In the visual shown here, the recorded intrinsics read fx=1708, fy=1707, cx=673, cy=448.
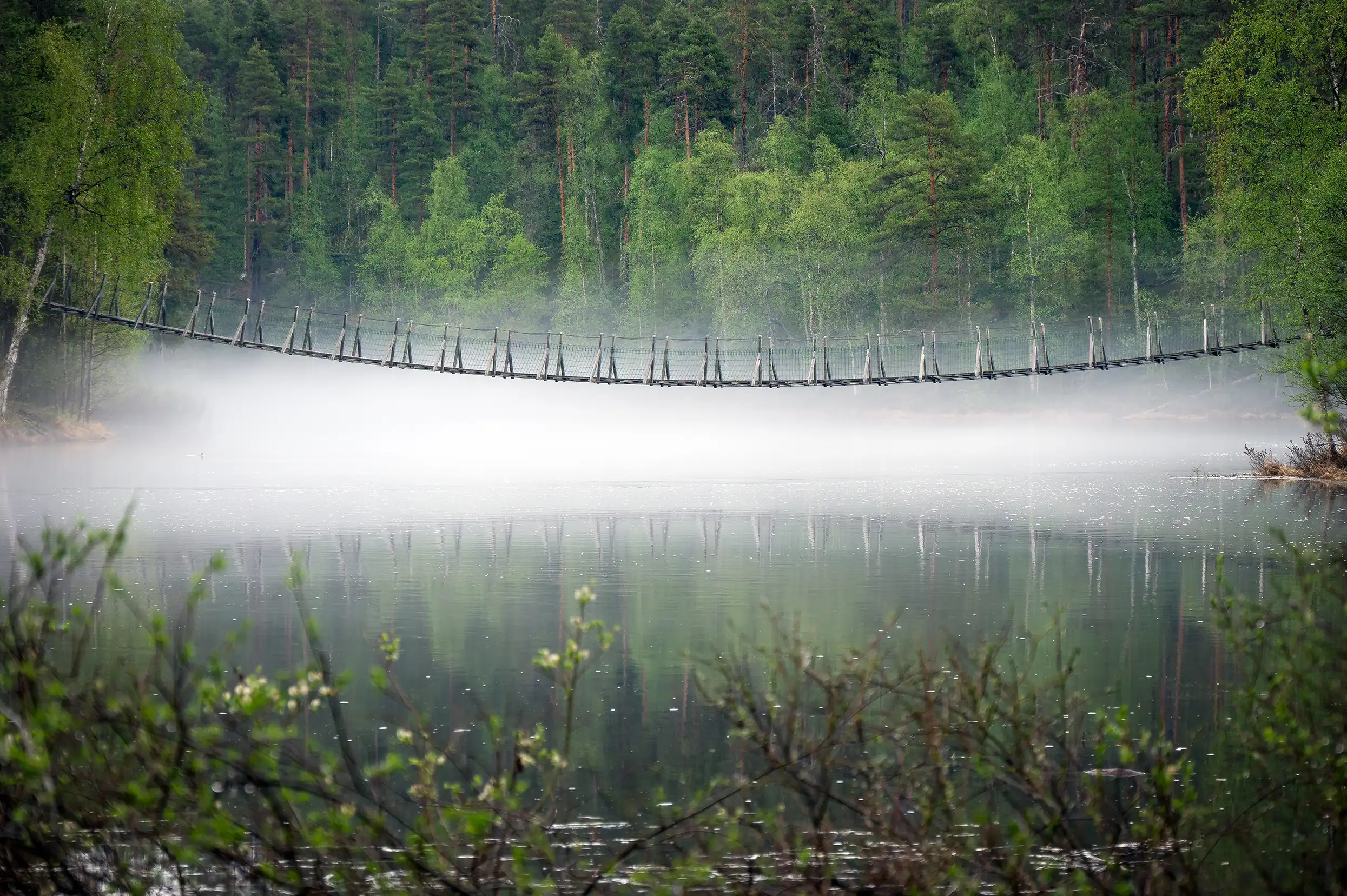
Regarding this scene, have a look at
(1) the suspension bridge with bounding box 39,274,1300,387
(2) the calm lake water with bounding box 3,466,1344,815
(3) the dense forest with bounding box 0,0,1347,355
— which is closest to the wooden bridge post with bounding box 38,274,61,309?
(1) the suspension bridge with bounding box 39,274,1300,387

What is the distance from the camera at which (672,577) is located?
15.7 m

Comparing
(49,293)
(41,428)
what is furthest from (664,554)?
(41,428)

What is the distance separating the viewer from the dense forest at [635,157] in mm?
36031

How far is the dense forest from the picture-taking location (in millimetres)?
36031

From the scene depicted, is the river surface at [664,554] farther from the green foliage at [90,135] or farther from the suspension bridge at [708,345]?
the green foliage at [90,135]

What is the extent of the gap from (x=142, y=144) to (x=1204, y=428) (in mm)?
30064

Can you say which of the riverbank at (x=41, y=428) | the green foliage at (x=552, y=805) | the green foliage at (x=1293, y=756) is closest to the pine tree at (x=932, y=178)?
the riverbank at (x=41, y=428)

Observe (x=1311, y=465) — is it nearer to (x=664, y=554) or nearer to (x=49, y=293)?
(x=664, y=554)

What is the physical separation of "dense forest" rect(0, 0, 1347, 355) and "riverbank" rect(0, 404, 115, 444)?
8.51 feet

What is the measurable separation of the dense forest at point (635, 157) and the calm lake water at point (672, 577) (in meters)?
12.3

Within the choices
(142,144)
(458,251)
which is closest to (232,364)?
(458,251)

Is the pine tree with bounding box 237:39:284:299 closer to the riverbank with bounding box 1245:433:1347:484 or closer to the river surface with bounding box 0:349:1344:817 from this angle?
the river surface with bounding box 0:349:1344:817

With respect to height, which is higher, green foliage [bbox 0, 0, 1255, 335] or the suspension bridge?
green foliage [bbox 0, 0, 1255, 335]

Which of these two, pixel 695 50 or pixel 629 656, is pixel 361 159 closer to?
pixel 695 50
